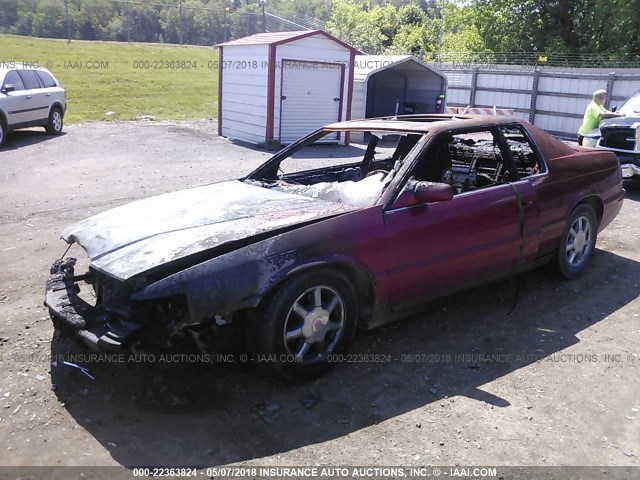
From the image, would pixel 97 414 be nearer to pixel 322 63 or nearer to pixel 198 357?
pixel 198 357

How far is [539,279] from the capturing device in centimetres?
558

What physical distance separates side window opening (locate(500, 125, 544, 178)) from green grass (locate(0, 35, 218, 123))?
1611cm

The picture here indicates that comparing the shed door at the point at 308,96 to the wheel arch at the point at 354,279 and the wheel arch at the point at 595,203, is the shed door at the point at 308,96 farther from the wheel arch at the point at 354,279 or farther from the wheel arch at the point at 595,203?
the wheel arch at the point at 354,279

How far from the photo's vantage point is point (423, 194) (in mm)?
3967

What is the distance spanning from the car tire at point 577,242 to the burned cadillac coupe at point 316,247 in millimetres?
21

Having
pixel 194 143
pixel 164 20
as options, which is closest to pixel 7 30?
pixel 164 20

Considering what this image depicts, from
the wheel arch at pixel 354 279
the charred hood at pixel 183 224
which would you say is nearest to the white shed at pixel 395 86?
the charred hood at pixel 183 224

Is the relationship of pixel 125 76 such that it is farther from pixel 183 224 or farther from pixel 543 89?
pixel 183 224

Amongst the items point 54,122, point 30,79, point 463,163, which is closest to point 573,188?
point 463,163

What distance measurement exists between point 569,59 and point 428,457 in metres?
29.3

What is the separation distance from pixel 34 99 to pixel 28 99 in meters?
0.22

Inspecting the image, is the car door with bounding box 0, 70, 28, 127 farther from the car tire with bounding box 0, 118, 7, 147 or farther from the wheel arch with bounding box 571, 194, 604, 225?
the wheel arch with bounding box 571, 194, 604, 225

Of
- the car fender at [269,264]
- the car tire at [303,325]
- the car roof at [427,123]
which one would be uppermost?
the car roof at [427,123]

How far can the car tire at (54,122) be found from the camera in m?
14.8
